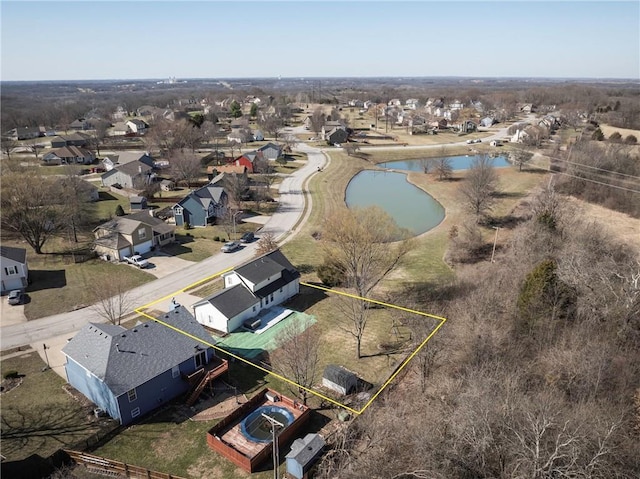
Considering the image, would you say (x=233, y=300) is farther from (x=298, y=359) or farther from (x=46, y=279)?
(x=46, y=279)

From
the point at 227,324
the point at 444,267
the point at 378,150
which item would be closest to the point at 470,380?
the point at 227,324

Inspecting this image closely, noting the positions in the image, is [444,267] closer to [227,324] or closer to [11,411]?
[227,324]

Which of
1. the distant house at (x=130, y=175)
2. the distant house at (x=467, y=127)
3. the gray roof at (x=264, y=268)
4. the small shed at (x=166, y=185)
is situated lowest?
the gray roof at (x=264, y=268)

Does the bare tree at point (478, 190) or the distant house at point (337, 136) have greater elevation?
the distant house at point (337, 136)

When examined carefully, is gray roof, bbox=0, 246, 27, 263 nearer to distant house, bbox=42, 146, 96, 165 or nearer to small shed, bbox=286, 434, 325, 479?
small shed, bbox=286, 434, 325, 479

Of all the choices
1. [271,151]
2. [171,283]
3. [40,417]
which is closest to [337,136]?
[271,151]

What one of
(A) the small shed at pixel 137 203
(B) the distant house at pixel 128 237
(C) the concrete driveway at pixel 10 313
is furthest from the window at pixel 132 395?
(A) the small shed at pixel 137 203

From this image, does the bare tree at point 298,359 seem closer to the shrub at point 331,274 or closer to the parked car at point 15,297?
the shrub at point 331,274
